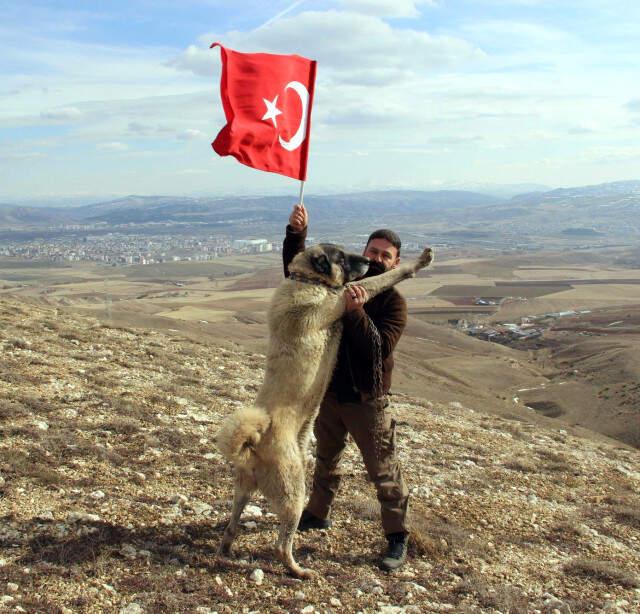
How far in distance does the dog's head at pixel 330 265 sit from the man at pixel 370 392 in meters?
0.24

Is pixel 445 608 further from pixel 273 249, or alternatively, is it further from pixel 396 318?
pixel 273 249

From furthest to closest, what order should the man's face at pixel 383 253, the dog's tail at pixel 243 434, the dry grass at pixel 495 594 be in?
the man's face at pixel 383 253 → the dry grass at pixel 495 594 → the dog's tail at pixel 243 434

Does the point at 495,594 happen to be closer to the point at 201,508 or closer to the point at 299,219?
the point at 201,508

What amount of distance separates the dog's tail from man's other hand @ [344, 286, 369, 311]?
1.09 metres

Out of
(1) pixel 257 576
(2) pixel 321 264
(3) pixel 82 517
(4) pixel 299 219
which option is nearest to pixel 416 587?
(1) pixel 257 576

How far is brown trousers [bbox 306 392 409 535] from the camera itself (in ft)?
16.9

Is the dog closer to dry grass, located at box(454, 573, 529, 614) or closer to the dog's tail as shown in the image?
the dog's tail

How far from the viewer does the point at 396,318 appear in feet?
16.8

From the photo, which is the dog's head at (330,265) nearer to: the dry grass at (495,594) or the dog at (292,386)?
the dog at (292,386)

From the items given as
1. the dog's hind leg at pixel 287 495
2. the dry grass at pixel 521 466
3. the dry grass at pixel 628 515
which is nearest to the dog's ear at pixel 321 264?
the dog's hind leg at pixel 287 495

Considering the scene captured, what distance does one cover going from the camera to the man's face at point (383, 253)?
5.39 metres

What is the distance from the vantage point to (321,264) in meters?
4.84

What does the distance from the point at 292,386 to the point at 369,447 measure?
972 millimetres

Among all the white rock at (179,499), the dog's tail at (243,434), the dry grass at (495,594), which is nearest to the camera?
the dog's tail at (243,434)
